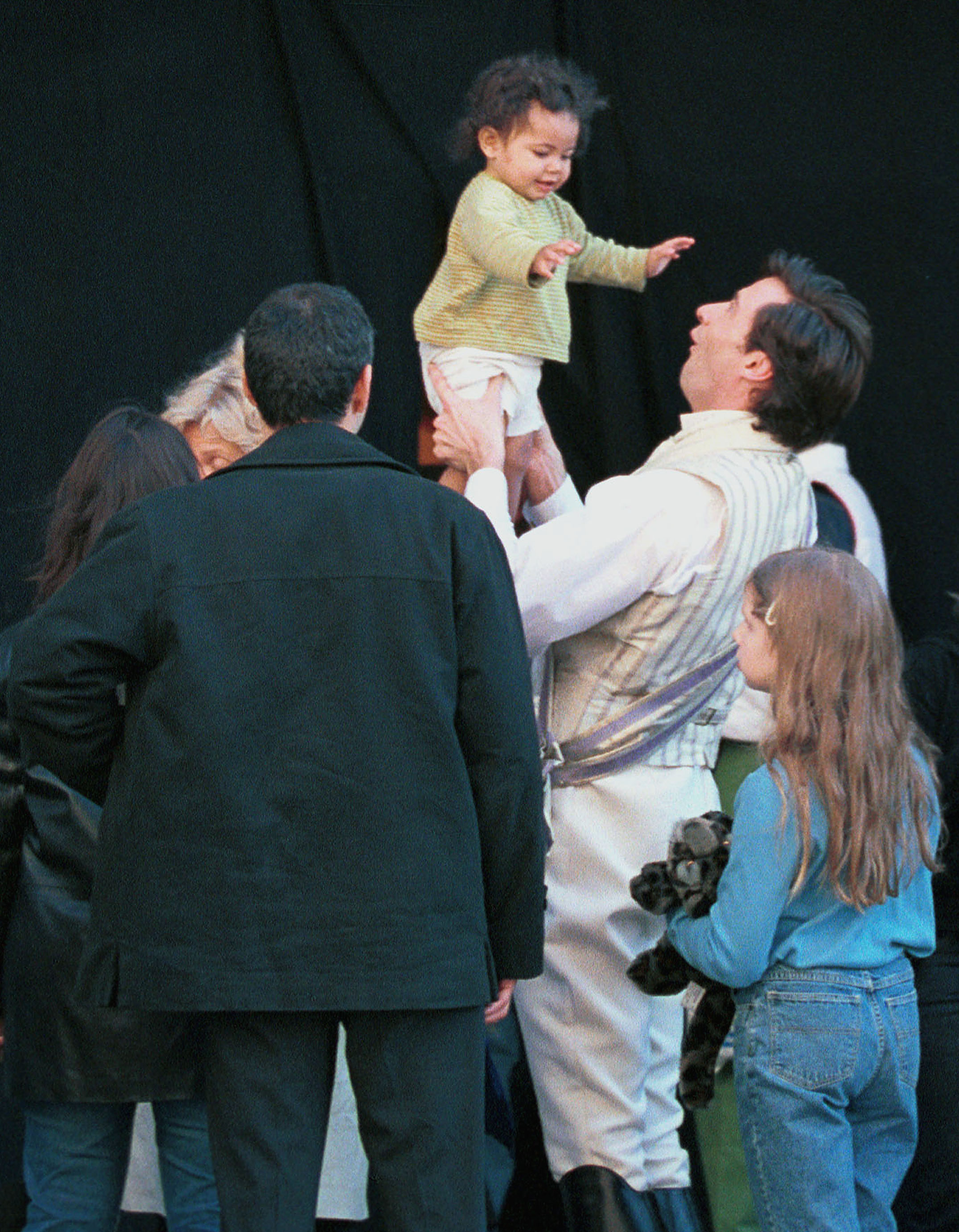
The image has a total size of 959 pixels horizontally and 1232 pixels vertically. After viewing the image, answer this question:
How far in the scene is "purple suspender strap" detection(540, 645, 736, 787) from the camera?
2.84 meters

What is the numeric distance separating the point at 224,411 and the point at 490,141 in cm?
80

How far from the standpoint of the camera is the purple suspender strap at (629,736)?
2838 mm

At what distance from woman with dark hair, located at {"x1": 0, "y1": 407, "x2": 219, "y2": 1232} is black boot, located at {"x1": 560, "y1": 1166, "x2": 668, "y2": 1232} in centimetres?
63

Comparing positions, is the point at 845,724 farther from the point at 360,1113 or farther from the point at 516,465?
the point at 516,465

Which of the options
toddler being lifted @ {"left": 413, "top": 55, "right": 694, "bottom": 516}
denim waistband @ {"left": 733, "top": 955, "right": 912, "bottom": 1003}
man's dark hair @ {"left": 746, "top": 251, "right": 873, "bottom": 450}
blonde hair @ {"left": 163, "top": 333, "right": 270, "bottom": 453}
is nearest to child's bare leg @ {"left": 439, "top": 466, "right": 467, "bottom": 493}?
toddler being lifted @ {"left": 413, "top": 55, "right": 694, "bottom": 516}

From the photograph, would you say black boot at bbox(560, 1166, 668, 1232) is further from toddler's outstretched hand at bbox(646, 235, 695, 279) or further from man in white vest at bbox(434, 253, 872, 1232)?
toddler's outstretched hand at bbox(646, 235, 695, 279)

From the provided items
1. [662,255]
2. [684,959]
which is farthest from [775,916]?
[662,255]

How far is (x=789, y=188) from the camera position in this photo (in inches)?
155

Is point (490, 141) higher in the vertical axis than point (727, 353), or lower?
higher

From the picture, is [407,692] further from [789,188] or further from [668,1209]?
[789,188]

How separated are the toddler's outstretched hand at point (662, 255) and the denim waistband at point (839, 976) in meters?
1.56

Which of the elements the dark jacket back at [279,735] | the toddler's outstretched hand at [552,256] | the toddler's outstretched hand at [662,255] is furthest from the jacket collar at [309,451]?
the toddler's outstretched hand at [662,255]

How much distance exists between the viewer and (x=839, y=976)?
2381 millimetres

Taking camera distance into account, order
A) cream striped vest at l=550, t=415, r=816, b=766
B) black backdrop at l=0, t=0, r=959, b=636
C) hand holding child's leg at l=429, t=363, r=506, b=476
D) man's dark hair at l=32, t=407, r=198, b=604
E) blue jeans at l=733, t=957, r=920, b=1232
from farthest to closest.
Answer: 1. black backdrop at l=0, t=0, r=959, b=636
2. hand holding child's leg at l=429, t=363, r=506, b=476
3. cream striped vest at l=550, t=415, r=816, b=766
4. man's dark hair at l=32, t=407, r=198, b=604
5. blue jeans at l=733, t=957, r=920, b=1232
